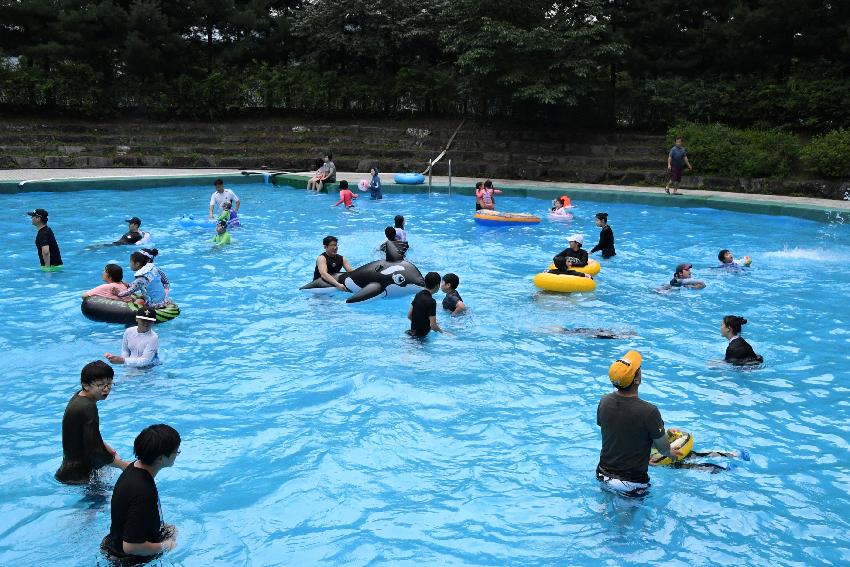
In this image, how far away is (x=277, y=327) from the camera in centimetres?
1176

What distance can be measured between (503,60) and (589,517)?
79.5 feet

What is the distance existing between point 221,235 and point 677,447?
1254 centimetres

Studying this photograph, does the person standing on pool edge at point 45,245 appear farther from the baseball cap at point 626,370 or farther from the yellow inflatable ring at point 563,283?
the baseball cap at point 626,370

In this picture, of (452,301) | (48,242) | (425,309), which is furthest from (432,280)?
(48,242)

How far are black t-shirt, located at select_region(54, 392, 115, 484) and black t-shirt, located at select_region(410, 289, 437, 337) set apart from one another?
5.13 metres

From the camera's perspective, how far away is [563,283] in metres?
13.4

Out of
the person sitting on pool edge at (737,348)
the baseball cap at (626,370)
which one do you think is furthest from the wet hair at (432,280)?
the baseball cap at (626,370)

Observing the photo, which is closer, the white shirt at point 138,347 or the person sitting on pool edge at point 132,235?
the white shirt at point 138,347

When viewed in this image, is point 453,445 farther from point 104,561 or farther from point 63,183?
point 63,183

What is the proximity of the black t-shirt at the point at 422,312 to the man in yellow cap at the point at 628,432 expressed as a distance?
4.46 meters

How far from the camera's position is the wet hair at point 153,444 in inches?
191

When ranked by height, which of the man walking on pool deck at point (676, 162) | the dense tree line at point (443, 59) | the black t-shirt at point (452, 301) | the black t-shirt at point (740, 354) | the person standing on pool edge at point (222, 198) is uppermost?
Result: the dense tree line at point (443, 59)

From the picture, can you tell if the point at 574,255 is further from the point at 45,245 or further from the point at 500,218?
the point at 45,245

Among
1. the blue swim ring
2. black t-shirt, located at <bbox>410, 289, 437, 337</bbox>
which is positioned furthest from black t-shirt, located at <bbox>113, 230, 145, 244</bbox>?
the blue swim ring
